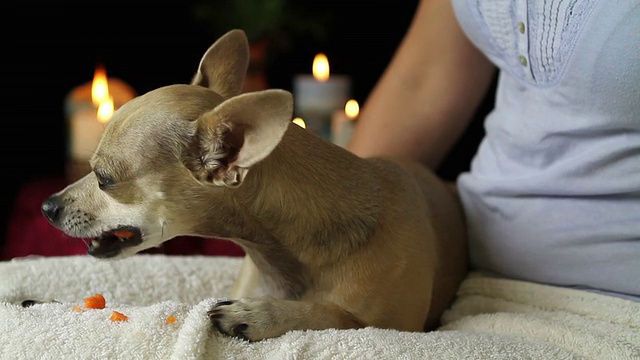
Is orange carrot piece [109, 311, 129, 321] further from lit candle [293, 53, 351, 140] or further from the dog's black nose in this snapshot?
lit candle [293, 53, 351, 140]

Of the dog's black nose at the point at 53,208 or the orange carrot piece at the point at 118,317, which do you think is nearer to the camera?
the orange carrot piece at the point at 118,317

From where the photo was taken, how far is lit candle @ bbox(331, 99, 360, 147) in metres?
2.02

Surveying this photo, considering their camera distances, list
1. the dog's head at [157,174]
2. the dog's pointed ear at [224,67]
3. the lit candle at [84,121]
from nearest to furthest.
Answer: the dog's head at [157,174] → the dog's pointed ear at [224,67] → the lit candle at [84,121]

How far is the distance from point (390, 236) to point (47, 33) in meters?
1.96

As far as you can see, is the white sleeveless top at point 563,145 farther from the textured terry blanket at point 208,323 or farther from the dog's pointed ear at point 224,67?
the dog's pointed ear at point 224,67

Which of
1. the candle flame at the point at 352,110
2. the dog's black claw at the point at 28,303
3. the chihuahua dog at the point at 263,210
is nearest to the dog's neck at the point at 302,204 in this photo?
the chihuahua dog at the point at 263,210

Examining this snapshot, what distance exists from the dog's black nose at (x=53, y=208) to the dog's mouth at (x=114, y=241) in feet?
0.16

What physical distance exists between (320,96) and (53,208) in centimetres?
157

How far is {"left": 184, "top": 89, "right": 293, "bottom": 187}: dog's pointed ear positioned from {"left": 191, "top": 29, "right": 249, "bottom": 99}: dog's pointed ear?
14cm

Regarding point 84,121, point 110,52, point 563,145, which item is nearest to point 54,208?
point 563,145

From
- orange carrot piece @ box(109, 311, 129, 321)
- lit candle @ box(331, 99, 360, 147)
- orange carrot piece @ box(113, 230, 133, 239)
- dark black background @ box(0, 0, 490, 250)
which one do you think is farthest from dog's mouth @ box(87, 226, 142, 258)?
dark black background @ box(0, 0, 490, 250)

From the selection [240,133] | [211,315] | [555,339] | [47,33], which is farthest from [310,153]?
[47,33]

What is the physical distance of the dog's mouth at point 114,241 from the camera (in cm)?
84

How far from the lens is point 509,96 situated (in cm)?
104
